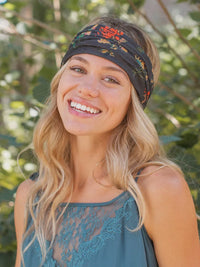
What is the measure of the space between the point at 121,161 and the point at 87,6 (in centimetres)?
214

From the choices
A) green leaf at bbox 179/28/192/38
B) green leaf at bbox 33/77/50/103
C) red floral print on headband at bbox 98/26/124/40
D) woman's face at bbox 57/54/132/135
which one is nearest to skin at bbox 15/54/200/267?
woman's face at bbox 57/54/132/135

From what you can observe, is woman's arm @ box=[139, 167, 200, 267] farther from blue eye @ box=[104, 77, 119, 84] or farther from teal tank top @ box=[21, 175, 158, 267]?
blue eye @ box=[104, 77, 119, 84]

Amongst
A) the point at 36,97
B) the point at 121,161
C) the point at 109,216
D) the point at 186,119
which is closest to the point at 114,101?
the point at 121,161

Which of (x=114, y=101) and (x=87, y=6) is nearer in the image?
(x=114, y=101)

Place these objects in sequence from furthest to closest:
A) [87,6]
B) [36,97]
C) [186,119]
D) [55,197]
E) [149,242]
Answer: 1. [87,6]
2. [186,119]
3. [36,97]
4. [55,197]
5. [149,242]

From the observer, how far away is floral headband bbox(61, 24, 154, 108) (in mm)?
2033

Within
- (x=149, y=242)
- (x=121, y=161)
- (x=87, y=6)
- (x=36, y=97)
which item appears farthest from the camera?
(x=87, y=6)

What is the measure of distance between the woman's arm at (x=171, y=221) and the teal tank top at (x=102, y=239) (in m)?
0.06

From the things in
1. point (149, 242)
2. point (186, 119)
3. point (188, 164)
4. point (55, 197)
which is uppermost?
point (186, 119)

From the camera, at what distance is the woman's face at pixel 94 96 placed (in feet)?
6.50

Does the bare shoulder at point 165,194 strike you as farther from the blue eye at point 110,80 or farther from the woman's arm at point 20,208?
the woman's arm at point 20,208

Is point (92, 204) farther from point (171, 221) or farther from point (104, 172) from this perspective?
point (171, 221)

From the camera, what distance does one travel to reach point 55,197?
2.22 meters

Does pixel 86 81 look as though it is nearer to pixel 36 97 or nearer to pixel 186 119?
pixel 36 97
